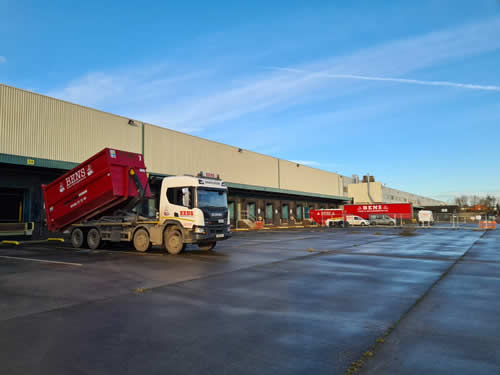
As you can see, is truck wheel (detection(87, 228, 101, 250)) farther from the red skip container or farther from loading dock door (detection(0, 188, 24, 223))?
loading dock door (detection(0, 188, 24, 223))

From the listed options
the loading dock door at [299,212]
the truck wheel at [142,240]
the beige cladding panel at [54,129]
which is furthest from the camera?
the loading dock door at [299,212]

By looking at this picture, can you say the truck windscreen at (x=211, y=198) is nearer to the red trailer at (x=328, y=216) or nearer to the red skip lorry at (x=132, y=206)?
the red skip lorry at (x=132, y=206)

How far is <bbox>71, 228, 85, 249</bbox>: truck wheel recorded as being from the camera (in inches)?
657

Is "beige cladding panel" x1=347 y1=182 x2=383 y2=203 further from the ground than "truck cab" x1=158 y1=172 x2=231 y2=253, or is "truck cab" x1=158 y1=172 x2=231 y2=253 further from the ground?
"beige cladding panel" x1=347 y1=182 x2=383 y2=203

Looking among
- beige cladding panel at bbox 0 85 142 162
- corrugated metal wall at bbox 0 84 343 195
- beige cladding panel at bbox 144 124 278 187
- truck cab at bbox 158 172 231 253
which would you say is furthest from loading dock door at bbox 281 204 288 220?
truck cab at bbox 158 172 231 253

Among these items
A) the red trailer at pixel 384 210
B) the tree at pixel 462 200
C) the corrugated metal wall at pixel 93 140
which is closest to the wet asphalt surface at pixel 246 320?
the corrugated metal wall at pixel 93 140

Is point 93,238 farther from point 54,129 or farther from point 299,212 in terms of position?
point 299,212

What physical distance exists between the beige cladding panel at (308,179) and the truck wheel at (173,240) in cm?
3513

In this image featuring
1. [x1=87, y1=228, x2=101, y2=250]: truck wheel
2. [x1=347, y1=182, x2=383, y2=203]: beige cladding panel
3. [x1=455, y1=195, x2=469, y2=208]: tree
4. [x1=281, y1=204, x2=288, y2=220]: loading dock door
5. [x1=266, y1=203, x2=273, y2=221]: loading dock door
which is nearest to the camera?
[x1=87, y1=228, x2=101, y2=250]: truck wheel

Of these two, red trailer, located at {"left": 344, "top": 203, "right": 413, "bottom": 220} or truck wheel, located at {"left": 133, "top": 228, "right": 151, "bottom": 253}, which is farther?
red trailer, located at {"left": 344, "top": 203, "right": 413, "bottom": 220}

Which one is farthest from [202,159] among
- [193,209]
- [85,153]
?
[193,209]

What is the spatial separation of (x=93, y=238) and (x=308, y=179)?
42628 mm

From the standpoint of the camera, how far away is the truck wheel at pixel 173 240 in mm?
14016

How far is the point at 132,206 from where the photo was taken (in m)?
15.8
